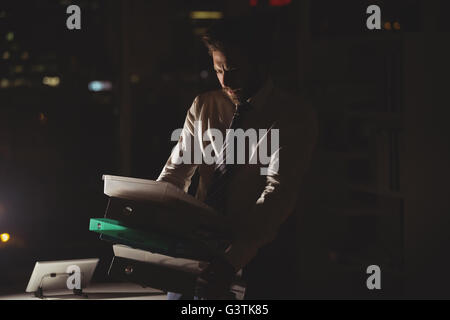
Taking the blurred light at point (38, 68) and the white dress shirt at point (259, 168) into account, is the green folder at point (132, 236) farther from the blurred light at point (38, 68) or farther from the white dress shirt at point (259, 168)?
the blurred light at point (38, 68)

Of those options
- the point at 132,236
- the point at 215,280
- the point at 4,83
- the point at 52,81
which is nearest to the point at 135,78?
the point at 52,81

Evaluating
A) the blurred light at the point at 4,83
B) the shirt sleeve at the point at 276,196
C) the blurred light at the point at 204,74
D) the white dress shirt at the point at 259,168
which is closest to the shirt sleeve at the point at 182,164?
the white dress shirt at the point at 259,168

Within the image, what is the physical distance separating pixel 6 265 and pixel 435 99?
10.2 ft

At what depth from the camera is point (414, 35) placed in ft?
10.1

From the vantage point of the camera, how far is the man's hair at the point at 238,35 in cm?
149

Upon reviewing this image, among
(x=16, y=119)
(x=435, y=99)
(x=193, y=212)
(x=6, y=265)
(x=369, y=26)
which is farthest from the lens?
(x=16, y=119)

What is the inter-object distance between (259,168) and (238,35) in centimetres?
35

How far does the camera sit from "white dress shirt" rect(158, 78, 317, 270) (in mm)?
1427

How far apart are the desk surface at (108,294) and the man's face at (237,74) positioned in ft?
3.76

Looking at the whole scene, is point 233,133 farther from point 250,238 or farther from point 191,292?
point 191,292

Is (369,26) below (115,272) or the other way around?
the other way around

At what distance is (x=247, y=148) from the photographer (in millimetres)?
1610

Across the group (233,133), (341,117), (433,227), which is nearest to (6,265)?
(341,117)

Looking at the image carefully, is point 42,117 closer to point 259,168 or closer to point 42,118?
point 42,118
